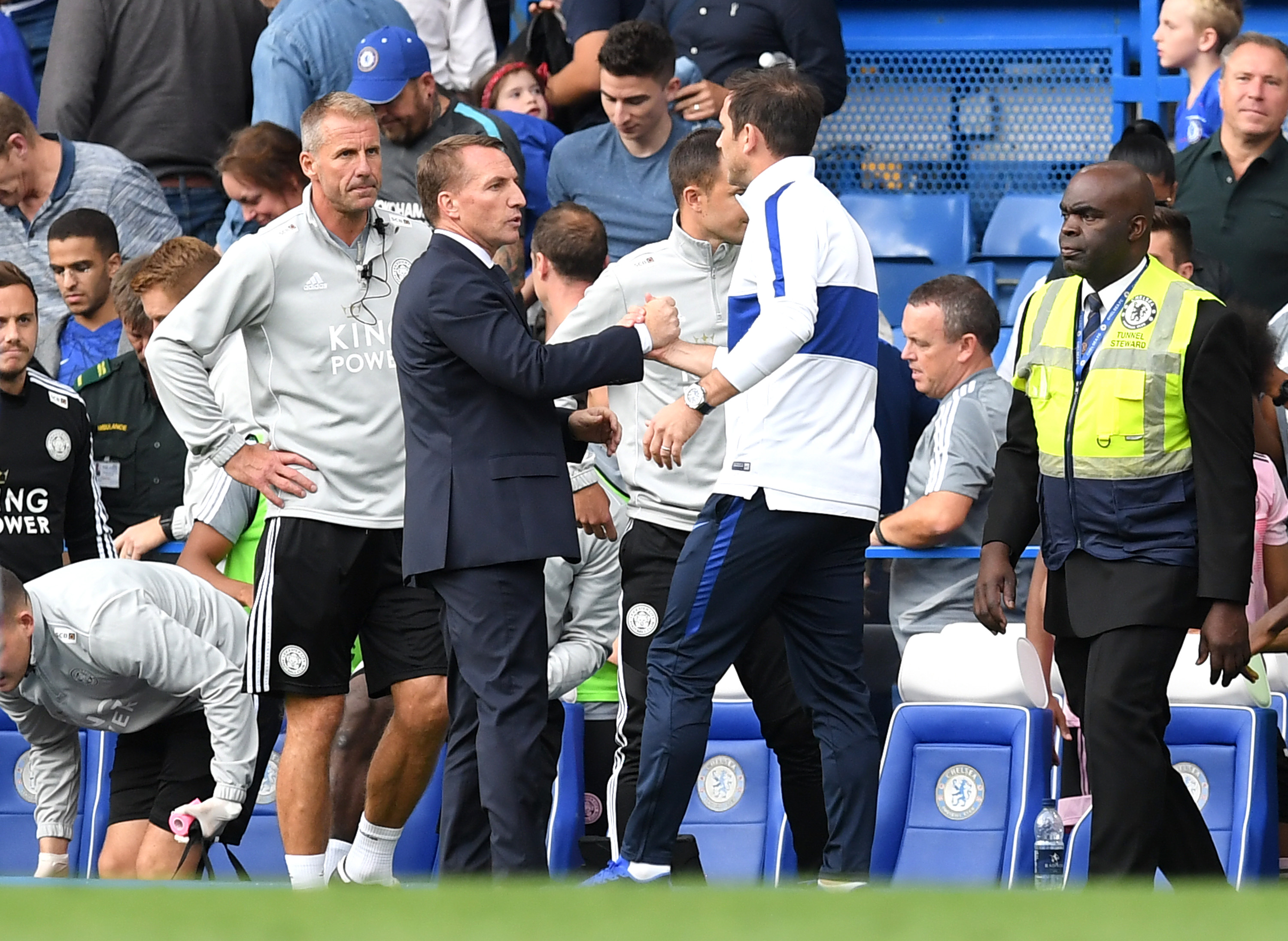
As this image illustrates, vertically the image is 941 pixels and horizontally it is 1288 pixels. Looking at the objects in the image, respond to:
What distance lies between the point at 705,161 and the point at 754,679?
61.4 inches

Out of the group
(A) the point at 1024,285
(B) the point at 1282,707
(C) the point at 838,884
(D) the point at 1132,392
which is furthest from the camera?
(A) the point at 1024,285

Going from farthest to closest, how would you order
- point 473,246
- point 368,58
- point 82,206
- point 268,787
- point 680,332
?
1. point 82,206
2. point 368,58
3. point 268,787
4. point 680,332
5. point 473,246

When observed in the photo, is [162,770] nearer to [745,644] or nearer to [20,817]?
[20,817]

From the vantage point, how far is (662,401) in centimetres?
605

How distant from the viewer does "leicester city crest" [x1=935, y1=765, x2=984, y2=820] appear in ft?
19.6

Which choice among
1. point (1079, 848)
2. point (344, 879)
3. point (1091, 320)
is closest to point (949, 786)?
point (1079, 848)

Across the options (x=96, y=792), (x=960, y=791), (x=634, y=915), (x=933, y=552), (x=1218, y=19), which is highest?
(x=1218, y=19)

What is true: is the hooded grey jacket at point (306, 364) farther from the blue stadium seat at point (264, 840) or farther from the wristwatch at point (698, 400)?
the blue stadium seat at point (264, 840)

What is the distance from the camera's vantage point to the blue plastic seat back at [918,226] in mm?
9578

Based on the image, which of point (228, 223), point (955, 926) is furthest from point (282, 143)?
point (955, 926)

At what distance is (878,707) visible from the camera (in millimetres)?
6762

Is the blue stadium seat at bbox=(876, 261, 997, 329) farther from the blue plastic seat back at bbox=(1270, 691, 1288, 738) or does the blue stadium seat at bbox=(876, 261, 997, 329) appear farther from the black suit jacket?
the black suit jacket

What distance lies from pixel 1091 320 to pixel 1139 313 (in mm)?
143

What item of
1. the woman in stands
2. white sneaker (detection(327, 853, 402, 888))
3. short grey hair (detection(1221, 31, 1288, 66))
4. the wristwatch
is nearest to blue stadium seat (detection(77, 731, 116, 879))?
white sneaker (detection(327, 853, 402, 888))
